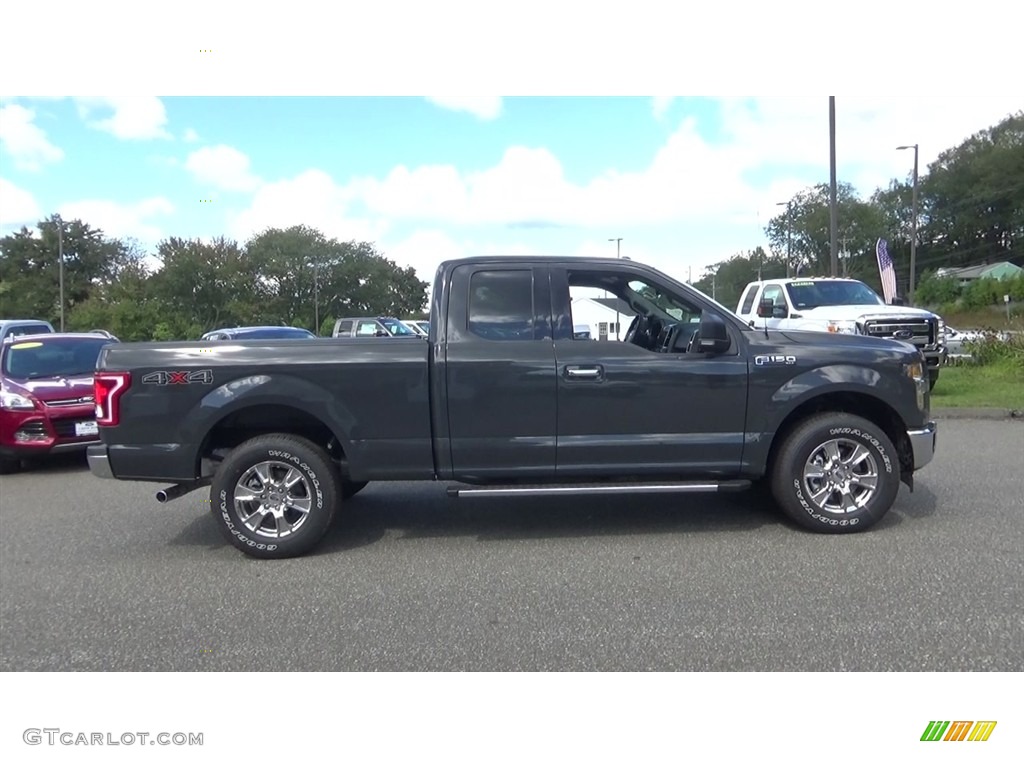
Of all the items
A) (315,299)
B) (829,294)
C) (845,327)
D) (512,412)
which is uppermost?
(315,299)

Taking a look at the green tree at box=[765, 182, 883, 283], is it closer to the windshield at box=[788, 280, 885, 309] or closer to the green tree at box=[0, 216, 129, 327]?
the windshield at box=[788, 280, 885, 309]

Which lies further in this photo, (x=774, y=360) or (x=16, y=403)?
(x=16, y=403)

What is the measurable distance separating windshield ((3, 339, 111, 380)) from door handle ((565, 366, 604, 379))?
6732 millimetres

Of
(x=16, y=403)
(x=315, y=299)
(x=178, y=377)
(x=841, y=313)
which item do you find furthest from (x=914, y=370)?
(x=315, y=299)

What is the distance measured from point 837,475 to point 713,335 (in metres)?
1.31

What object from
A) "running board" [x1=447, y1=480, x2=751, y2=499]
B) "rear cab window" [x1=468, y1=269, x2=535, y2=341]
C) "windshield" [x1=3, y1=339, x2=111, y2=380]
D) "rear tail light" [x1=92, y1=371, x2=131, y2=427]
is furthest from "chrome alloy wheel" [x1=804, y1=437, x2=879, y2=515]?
"windshield" [x1=3, y1=339, x2=111, y2=380]

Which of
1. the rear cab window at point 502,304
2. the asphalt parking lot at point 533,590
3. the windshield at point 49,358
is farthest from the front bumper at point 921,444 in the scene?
the windshield at point 49,358

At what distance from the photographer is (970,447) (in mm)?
9297

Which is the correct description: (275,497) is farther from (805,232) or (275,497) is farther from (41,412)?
(805,232)

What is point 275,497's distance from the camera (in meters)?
5.66

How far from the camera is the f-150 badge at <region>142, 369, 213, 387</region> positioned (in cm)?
552

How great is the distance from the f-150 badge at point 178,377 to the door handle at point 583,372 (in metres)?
2.33

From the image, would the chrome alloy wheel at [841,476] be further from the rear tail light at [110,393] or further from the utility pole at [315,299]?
the utility pole at [315,299]

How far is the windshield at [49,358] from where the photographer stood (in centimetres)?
1000
